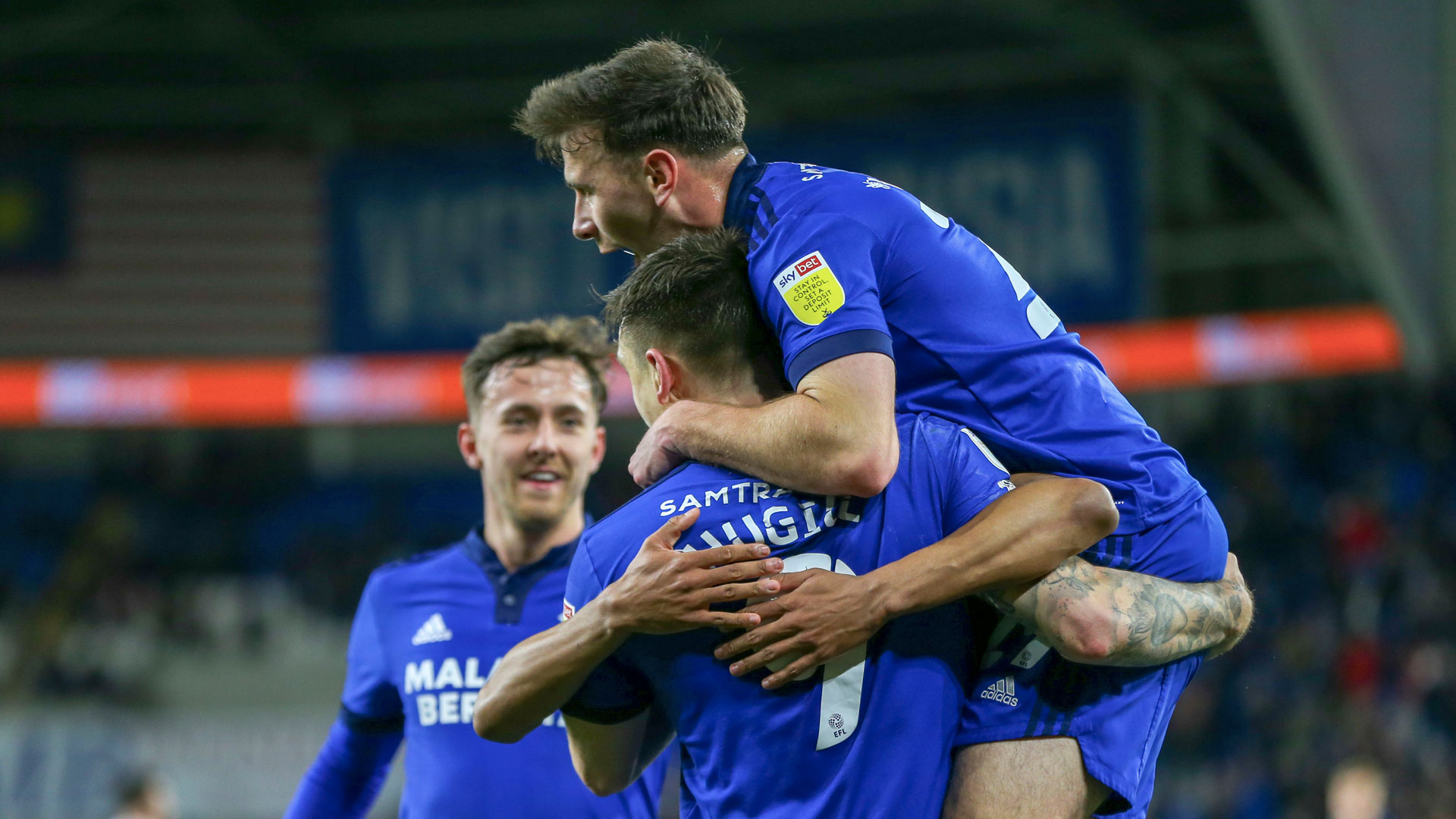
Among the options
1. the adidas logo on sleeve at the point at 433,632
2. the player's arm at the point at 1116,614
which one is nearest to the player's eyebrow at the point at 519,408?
the adidas logo on sleeve at the point at 433,632

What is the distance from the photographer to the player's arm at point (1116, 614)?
7.70ft

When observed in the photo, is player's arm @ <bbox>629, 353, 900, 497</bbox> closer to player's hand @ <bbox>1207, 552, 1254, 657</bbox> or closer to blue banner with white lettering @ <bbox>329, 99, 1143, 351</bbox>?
player's hand @ <bbox>1207, 552, 1254, 657</bbox>

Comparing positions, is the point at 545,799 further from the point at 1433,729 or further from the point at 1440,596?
the point at 1440,596

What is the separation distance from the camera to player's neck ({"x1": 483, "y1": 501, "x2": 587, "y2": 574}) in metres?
3.65

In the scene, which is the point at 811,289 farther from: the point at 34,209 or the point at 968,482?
the point at 34,209

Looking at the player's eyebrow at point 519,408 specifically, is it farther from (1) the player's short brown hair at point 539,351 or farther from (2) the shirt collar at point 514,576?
(2) the shirt collar at point 514,576

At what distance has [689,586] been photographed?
2.22 m

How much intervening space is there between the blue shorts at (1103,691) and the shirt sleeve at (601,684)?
1.92 ft

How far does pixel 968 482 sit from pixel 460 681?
62.4 inches

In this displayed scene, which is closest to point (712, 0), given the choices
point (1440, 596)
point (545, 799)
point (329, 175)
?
point (329, 175)

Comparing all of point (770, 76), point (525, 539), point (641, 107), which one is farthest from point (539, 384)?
point (770, 76)

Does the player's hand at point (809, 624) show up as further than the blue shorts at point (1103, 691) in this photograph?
No

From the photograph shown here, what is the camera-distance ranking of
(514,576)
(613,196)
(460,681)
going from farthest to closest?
(514,576)
(460,681)
(613,196)

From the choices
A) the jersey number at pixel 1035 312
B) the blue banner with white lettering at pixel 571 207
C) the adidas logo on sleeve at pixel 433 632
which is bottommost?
the adidas logo on sleeve at pixel 433 632
